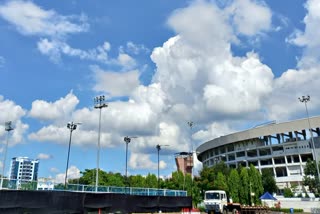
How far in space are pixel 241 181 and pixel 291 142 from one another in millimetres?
29688

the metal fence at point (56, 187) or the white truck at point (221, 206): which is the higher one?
the metal fence at point (56, 187)

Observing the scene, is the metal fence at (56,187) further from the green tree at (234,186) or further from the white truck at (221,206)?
the green tree at (234,186)

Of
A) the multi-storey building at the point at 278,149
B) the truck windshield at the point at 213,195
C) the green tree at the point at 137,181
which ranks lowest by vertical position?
the truck windshield at the point at 213,195

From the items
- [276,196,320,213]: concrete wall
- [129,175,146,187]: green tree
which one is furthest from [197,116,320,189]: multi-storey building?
[129,175,146,187]: green tree

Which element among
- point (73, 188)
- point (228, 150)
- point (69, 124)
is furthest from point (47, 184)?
point (228, 150)

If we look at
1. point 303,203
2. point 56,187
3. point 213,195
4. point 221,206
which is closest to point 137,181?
point 303,203

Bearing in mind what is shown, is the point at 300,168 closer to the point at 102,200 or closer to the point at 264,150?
the point at 264,150

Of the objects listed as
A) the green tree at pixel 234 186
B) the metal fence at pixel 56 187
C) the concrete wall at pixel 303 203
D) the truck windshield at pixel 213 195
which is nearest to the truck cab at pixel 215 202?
the truck windshield at pixel 213 195

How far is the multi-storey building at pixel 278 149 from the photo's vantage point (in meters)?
89.2

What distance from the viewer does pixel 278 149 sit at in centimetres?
9538

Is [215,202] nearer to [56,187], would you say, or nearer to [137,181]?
[56,187]

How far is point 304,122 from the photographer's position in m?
87.9

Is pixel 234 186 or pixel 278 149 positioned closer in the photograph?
pixel 234 186

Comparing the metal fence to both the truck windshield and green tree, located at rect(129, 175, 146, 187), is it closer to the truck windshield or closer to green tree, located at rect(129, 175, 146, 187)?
the truck windshield
